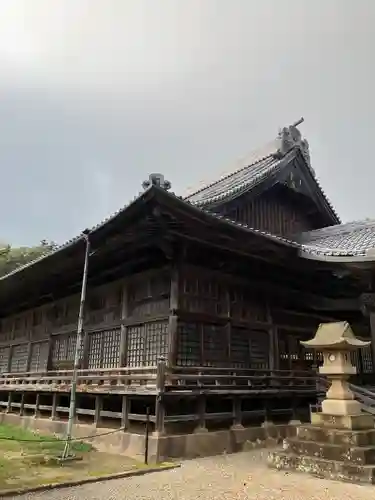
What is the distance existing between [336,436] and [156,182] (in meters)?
5.94

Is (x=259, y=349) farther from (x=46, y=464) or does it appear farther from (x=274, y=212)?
(x=46, y=464)

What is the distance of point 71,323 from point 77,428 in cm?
498

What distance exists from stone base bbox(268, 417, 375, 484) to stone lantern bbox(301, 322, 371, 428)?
1.42ft

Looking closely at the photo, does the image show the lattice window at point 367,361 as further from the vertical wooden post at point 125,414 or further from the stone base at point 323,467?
the vertical wooden post at point 125,414

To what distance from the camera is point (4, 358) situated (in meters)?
21.4

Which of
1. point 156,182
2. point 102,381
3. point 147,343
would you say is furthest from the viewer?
point 147,343

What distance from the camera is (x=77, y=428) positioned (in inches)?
487

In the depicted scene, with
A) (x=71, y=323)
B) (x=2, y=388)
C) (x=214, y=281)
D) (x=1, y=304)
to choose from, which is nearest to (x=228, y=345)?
(x=214, y=281)

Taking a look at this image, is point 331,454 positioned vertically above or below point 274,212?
below

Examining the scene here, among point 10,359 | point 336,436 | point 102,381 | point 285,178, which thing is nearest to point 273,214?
point 285,178

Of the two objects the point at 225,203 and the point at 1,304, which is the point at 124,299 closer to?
the point at 225,203

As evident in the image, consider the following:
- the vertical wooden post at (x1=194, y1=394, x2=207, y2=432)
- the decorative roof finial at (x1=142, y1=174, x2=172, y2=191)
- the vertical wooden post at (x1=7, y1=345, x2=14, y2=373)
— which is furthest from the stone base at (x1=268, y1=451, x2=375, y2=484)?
the vertical wooden post at (x1=7, y1=345, x2=14, y2=373)

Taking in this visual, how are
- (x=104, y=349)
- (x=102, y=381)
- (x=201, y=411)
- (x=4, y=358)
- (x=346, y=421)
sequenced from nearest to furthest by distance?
1. (x=346, y=421)
2. (x=201, y=411)
3. (x=102, y=381)
4. (x=104, y=349)
5. (x=4, y=358)

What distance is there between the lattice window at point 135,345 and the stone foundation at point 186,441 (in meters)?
1.98
